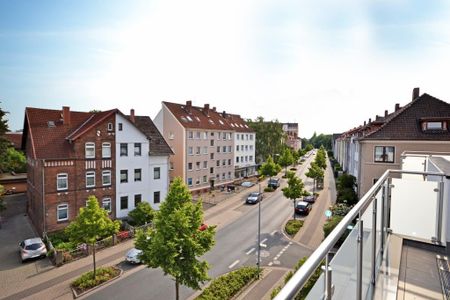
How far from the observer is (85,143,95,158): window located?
2472 centimetres

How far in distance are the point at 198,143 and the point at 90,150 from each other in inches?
698

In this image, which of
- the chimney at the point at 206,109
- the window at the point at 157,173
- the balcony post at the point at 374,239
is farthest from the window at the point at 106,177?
the balcony post at the point at 374,239

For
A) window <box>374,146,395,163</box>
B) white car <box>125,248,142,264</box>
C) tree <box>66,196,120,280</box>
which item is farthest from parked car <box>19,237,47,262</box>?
window <box>374,146,395,163</box>

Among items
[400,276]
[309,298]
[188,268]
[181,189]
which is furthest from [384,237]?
[181,189]

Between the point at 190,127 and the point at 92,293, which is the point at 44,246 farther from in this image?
the point at 190,127

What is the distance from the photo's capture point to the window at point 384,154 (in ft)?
85.0

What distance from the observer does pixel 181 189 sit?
16.4 meters

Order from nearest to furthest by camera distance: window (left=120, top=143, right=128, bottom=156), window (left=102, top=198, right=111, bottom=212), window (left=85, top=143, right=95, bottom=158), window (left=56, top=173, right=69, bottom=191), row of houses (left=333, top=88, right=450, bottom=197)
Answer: window (left=56, top=173, right=69, bottom=191) → row of houses (left=333, top=88, right=450, bottom=197) → window (left=85, top=143, right=95, bottom=158) → window (left=102, top=198, right=111, bottom=212) → window (left=120, top=143, right=128, bottom=156)

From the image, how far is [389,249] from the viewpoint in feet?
13.3

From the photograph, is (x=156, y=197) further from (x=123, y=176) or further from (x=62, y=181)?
(x=62, y=181)

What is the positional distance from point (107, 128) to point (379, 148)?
82.4 feet

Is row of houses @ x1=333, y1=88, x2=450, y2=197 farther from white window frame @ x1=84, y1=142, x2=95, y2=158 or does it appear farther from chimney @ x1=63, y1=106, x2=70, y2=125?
chimney @ x1=63, y1=106, x2=70, y2=125

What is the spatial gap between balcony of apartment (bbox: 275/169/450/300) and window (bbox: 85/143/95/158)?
24983mm

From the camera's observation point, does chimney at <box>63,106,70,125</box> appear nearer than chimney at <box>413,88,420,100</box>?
Yes
